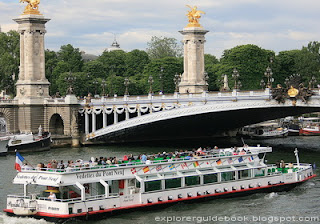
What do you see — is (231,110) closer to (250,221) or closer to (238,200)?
(238,200)

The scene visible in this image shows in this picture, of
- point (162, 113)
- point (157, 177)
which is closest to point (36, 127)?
point (162, 113)

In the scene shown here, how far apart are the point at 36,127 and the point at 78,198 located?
36330 mm

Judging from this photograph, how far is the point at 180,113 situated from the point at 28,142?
1299 cm

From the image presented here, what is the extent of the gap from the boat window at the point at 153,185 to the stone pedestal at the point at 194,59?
131 feet

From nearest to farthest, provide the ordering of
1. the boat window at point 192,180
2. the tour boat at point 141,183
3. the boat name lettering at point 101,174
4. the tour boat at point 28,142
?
the tour boat at point 141,183, the boat name lettering at point 101,174, the boat window at point 192,180, the tour boat at point 28,142

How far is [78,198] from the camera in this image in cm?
3103

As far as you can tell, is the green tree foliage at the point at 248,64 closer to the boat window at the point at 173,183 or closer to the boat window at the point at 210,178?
the boat window at the point at 210,178

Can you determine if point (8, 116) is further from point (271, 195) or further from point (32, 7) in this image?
point (271, 195)

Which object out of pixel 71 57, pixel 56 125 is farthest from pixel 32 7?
pixel 71 57

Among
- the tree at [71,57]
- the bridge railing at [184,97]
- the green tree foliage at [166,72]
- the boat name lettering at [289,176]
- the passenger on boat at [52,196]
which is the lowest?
the boat name lettering at [289,176]

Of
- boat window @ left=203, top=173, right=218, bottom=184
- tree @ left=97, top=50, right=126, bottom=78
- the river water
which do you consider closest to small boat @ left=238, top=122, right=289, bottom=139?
the river water

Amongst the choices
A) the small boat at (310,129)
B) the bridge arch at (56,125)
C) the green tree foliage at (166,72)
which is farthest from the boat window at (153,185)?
the green tree foliage at (166,72)

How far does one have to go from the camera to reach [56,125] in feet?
227

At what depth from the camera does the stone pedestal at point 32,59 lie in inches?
2584
